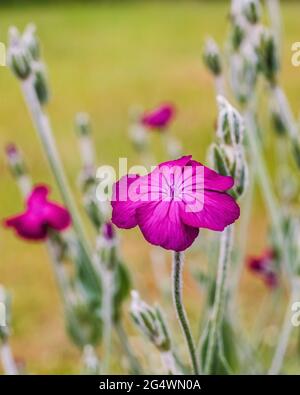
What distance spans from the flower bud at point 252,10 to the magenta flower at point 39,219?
0.25 metres

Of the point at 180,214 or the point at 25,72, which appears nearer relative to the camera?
the point at 180,214

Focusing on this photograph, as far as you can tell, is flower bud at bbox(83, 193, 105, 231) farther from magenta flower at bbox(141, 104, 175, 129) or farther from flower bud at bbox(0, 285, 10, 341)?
magenta flower at bbox(141, 104, 175, 129)

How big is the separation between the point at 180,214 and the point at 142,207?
0.02 meters

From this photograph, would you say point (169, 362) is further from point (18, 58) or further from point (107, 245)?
point (18, 58)

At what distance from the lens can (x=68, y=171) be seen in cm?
221

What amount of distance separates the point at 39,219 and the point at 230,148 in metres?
0.26

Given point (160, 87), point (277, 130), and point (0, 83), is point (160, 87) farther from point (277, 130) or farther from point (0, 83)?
point (277, 130)

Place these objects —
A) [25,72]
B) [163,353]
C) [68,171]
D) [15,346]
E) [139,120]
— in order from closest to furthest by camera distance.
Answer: [163,353] < [25,72] < [139,120] < [15,346] < [68,171]

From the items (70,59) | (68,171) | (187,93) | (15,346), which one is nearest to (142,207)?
(15,346)

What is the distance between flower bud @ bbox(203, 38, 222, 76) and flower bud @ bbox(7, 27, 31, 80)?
19cm

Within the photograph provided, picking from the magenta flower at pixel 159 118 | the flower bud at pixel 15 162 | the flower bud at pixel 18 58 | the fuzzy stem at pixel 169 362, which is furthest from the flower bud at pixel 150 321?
the magenta flower at pixel 159 118

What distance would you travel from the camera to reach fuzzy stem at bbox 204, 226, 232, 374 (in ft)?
1.80

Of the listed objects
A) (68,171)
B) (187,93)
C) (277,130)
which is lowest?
(277,130)

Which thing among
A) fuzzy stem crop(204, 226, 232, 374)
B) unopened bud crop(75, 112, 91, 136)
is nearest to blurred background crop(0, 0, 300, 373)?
unopened bud crop(75, 112, 91, 136)
